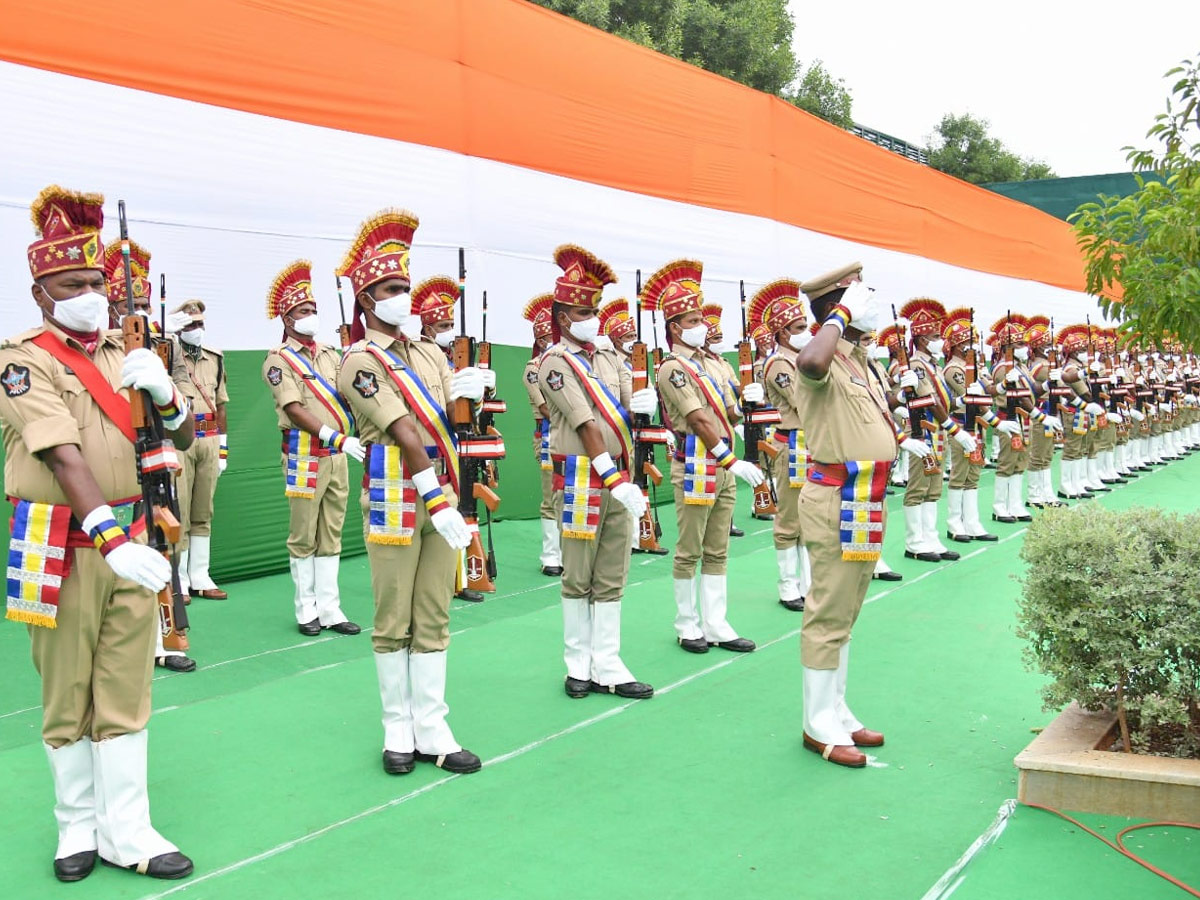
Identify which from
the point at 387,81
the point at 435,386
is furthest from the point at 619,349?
the point at 435,386

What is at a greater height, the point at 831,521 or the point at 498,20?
the point at 498,20

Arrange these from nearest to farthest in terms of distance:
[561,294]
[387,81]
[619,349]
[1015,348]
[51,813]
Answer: [51,813] < [561,294] < [387,81] < [619,349] < [1015,348]

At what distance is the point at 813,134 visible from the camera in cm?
1528

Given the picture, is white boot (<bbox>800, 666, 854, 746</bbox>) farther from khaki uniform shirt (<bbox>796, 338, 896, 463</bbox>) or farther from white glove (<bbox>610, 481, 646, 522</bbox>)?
white glove (<bbox>610, 481, 646, 522</bbox>)

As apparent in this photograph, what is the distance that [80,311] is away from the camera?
3.58 meters

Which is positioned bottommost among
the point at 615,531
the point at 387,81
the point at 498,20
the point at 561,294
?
the point at 615,531

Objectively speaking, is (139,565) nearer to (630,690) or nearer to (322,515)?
(630,690)

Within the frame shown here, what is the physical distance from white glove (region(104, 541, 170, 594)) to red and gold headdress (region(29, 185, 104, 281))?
3.22 feet

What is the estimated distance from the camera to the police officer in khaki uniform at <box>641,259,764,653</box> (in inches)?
249

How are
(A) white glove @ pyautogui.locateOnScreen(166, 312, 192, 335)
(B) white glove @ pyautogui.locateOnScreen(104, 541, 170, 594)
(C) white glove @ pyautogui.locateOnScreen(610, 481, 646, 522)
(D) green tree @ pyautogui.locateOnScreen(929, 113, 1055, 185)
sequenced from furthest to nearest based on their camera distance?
1. (D) green tree @ pyautogui.locateOnScreen(929, 113, 1055, 185)
2. (A) white glove @ pyautogui.locateOnScreen(166, 312, 192, 335)
3. (C) white glove @ pyautogui.locateOnScreen(610, 481, 646, 522)
4. (B) white glove @ pyautogui.locateOnScreen(104, 541, 170, 594)

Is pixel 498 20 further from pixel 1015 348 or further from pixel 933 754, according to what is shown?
pixel 933 754

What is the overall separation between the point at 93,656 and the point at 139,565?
48 centimetres

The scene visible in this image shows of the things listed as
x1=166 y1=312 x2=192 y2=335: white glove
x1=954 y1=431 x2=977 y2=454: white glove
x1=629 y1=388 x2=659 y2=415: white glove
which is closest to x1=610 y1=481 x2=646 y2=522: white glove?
x1=629 y1=388 x2=659 y2=415: white glove

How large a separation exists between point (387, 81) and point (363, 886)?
7544 mm
